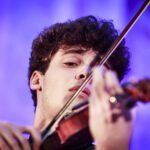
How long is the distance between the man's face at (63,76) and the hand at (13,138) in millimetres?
358

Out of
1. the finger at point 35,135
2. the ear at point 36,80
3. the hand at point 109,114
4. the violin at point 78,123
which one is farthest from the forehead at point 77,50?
the hand at point 109,114

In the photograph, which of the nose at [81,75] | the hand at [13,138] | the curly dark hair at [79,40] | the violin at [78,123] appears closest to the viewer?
the violin at [78,123]

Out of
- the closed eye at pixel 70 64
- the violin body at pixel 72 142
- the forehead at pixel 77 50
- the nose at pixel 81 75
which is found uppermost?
the forehead at pixel 77 50

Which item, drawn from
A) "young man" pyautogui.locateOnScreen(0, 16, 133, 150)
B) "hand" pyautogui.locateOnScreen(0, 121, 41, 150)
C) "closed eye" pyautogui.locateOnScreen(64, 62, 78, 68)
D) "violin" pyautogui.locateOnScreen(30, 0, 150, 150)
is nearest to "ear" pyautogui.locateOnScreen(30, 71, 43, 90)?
"young man" pyautogui.locateOnScreen(0, 16, 133, 150)

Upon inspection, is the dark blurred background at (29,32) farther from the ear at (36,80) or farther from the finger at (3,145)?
the finger at (3,145)

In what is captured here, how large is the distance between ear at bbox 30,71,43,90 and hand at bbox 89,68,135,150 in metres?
0.71

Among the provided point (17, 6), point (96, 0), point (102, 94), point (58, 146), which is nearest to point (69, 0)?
point (96, 0)

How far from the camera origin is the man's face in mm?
1340

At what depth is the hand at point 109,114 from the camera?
786 mm

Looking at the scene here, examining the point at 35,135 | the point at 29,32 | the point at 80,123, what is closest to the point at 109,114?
the point at 80,123

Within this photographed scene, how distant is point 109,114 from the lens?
0.80 metres

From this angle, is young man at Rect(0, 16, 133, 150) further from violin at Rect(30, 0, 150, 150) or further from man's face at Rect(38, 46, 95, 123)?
violin at Rect(30, 0, 150, 150)

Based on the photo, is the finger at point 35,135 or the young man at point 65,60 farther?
the young man at point 65,60

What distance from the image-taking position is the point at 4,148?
958 mm
